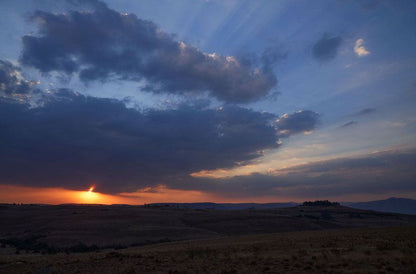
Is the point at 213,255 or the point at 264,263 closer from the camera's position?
the point at 264,263

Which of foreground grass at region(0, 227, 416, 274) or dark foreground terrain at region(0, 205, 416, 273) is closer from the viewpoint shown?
foreground grass at region(0, 227, 416, 274)

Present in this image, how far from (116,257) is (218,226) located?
5141 cm

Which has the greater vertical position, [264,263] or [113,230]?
[264,263]

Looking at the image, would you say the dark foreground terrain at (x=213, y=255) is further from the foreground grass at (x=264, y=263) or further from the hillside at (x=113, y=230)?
the hillside at (x=113, y=230)

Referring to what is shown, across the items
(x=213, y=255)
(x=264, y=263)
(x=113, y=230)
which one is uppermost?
(x=264, y=263)

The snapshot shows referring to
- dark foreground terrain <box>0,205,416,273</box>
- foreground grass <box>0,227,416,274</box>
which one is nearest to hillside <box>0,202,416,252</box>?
dark foreground terrain <box>0,205,416,273</box>

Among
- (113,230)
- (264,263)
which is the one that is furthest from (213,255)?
(113,230)

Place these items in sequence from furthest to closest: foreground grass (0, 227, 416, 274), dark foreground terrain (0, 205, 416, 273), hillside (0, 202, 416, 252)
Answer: hillside (0, 202, 416, 252), dark foreground terrain (0, 205, 416, 273), foreground grass (0, 227, 416, 274)

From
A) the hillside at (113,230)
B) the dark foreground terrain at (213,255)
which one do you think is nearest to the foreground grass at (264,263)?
the dark foreground terrain at (213,255)

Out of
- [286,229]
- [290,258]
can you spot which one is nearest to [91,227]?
[286,229]

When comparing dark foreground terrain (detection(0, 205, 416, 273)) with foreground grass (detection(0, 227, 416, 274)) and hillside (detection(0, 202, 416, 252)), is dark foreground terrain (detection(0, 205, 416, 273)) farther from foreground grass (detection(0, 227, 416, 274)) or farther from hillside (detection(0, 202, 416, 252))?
hillside (detection(0, 202, 416, 252))

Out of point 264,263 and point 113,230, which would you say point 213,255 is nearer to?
point 264,263

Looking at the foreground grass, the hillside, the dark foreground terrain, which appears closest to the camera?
the foreground grass

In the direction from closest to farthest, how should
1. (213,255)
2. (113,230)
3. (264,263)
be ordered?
(264,263), (213,255), (113,230)
